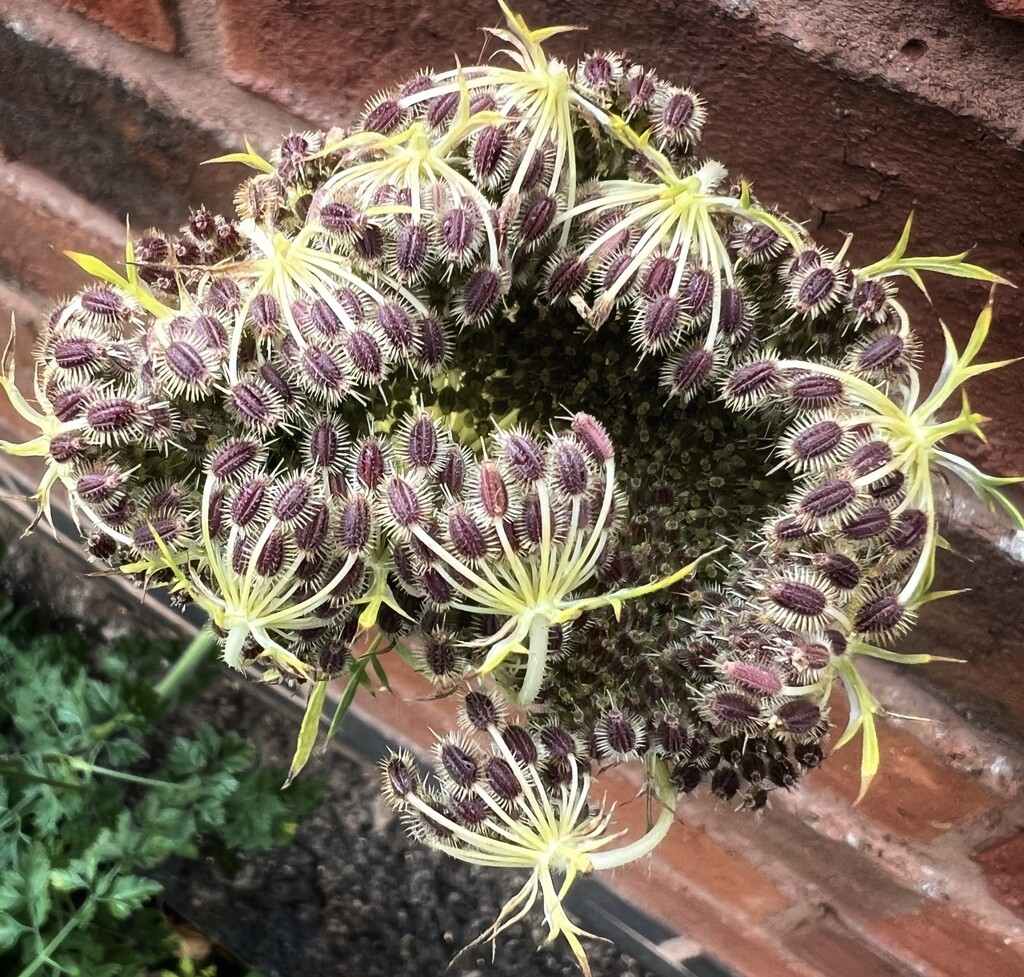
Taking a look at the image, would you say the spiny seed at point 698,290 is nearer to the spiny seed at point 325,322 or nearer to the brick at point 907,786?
the spiny seed at point 325,322

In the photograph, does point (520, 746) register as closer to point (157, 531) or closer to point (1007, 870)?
point (157, 531)

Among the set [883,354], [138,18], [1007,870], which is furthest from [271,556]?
[1007,870]

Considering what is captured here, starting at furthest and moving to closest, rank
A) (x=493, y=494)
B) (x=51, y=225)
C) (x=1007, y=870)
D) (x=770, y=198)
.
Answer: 1. (x=51, y=225)
2. (x=1007, y=870)
3. (x=770, y=198)
4. (x=493, y=494)

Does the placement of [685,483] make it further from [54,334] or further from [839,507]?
[54,334]

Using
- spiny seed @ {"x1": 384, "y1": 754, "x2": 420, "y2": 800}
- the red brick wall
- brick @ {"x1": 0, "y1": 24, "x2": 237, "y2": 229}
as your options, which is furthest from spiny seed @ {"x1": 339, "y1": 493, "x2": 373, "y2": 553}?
brick @ {"x1": 0, "y1": 24, "x2": 237, "y2": 229}

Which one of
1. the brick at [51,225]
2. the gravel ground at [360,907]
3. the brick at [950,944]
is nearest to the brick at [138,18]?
the brick at [51,225]

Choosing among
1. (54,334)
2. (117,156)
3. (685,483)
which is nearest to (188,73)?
(117,156)
